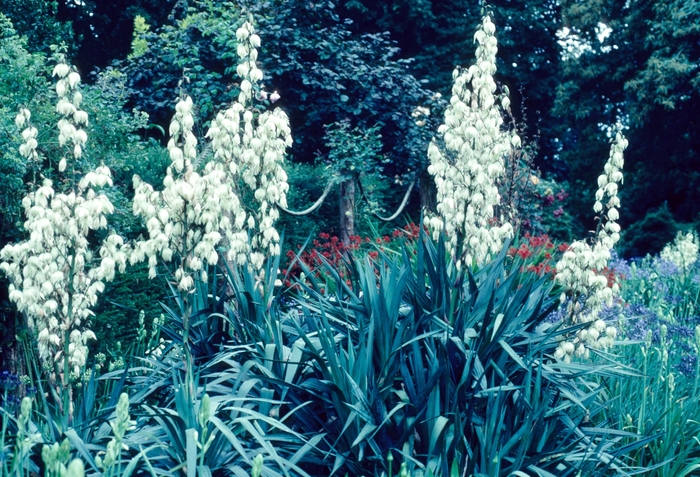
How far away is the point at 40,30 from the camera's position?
12.4 metres

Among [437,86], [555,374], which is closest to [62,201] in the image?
[555,374]

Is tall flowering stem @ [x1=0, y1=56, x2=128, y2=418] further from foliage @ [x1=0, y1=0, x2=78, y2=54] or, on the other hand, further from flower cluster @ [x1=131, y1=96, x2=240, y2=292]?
foliage @ [x1=0, y1=0, x2=78, y2=54]

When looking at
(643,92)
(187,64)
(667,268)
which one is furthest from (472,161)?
(643,92)

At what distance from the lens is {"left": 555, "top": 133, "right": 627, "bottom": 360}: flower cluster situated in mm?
3547

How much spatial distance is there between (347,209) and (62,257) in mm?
5015

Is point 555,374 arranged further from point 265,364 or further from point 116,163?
point 116,163

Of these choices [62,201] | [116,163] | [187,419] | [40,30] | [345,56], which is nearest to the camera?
[187,419]

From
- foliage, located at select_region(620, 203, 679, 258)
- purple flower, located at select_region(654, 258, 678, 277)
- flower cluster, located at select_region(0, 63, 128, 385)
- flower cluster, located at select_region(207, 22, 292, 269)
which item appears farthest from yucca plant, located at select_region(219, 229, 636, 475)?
foliage, located at select_region(620, 203, 679, 258)

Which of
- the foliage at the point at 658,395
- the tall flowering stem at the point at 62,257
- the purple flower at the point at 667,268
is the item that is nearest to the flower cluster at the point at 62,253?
the tall flowering stem at the point at 62,257

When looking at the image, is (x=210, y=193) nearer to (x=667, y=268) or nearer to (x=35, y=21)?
(x=667, y=268)

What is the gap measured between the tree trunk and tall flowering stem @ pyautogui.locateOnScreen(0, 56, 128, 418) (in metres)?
4.82

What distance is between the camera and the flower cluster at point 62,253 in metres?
3.07

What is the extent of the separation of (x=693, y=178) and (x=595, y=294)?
511 inches

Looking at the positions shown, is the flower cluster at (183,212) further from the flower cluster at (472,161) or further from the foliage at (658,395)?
the foliage at (658,395)
